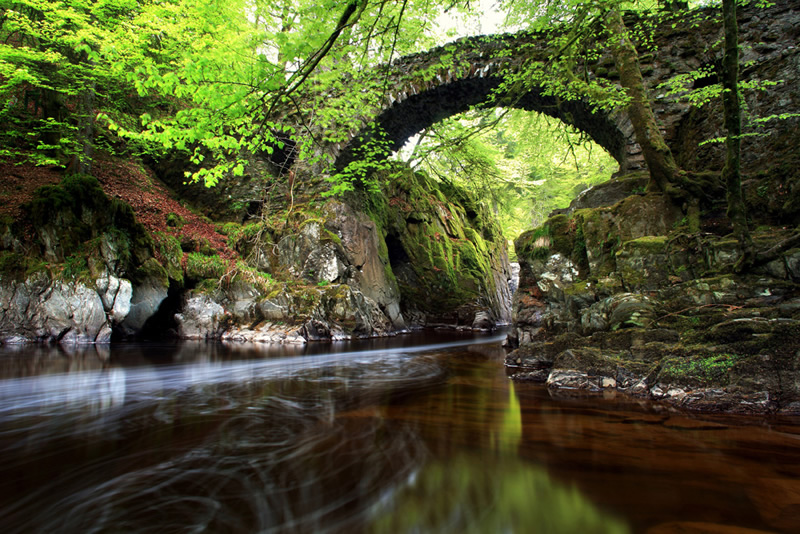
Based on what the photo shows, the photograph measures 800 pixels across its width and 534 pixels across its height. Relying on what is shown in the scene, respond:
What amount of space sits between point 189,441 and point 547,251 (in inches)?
251

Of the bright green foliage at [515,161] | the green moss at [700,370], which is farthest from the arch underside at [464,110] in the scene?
the green moss at [700,370]

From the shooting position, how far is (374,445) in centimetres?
213

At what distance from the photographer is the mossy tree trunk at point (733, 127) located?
148 inches

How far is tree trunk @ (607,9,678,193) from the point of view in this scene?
5.78 meters

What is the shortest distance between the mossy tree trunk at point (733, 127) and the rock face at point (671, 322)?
0.32m

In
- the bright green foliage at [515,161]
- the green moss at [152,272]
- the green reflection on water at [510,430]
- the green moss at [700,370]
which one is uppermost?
the bright green foliage at [515,161]

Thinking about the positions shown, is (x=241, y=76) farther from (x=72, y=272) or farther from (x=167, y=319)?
(x=167, y=319)

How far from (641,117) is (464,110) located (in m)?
6.28

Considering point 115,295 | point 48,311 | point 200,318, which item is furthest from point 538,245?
point 48,311

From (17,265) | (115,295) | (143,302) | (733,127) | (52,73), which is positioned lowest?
(143,302)

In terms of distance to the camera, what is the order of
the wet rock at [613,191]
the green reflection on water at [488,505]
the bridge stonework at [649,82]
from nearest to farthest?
the green reflection on water at [488,505]
the bridge stonework at [649,82]
the wet rock at [613,191]

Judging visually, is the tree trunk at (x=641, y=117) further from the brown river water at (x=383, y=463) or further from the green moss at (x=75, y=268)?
the green moss at (x=75, y=268)

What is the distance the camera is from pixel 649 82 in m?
8.35

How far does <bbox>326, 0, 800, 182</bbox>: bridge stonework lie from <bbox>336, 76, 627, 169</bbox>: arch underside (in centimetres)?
3
